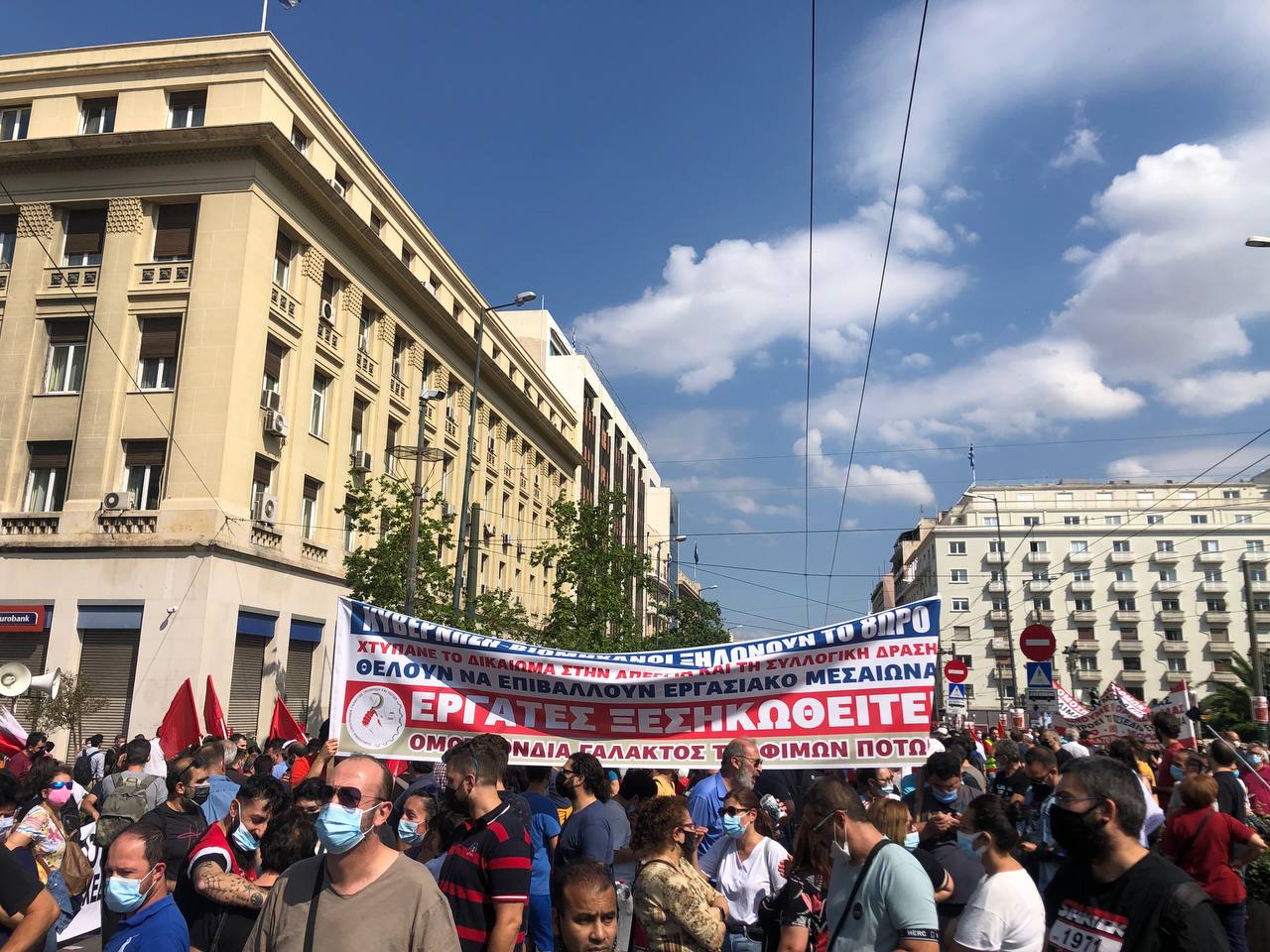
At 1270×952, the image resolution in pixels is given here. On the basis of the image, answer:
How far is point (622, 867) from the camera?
5965mm

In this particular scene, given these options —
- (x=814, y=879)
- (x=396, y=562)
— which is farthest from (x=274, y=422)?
(x=814, y=879)

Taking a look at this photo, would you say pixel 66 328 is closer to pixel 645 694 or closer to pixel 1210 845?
pixel 645 694

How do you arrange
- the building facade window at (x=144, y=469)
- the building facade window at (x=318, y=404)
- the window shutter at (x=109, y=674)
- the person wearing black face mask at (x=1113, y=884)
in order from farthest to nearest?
the building facade window at (x=318, y=404)
the building facade window at (x=144, y=469)
the window shutter at (x=109, y=674)
the person wearing black face mask at (x=1113, y=884)

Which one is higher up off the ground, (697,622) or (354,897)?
(697,622)

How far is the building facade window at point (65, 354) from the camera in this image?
24.4m

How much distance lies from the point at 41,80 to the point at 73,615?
48.3 feet

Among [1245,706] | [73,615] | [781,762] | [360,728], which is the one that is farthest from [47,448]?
[1245,706]

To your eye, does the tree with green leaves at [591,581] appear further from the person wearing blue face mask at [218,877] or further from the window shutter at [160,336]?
the person wearing blue face mask at [218,877]

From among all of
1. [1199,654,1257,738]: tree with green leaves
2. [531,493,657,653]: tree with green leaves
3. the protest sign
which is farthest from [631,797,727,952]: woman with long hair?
[1199,654,1257,738]: tree with green leaves

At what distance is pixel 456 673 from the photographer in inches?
296

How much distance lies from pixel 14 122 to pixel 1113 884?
3197 cm

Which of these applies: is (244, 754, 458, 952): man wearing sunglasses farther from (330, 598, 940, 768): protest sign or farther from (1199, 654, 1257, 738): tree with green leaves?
(1199, 654, 1257, 738): tree with green leaves

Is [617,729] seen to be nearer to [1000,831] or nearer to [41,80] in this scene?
[1000,831]

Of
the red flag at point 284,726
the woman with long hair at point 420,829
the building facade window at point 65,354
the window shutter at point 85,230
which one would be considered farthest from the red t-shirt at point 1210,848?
the window shutter at point 85,230
